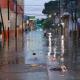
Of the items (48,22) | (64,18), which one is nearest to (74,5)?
(64,18)

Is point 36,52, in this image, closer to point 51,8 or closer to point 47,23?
point 51,8

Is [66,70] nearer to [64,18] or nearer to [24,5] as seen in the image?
[64,18]

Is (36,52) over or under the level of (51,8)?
under

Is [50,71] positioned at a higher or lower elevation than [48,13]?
lower

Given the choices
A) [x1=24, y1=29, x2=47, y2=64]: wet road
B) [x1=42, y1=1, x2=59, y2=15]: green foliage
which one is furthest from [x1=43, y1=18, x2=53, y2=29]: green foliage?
[x1=24, y1=29, x2=47, y2=64]: wet road

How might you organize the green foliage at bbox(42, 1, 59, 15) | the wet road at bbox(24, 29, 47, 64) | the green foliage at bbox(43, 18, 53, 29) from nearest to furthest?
the wet road at bbox(24, 29, 47, 64)
the green foliage at bbox(42, 1, 59, 15)
the green foliage at bbox(43, 18, 53, 29)

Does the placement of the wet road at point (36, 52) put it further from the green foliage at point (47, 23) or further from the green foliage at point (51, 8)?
the green foliage at point (47, 23)

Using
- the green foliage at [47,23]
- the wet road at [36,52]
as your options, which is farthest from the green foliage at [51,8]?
the wet road at [36,52]

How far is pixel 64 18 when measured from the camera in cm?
6694

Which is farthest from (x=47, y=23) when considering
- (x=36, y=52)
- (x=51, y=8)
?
(x=36, y=52)

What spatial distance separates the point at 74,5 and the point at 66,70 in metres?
35.2

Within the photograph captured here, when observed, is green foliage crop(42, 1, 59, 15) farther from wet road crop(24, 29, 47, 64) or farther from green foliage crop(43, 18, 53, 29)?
wet road crop(24, 29, 47, 64)

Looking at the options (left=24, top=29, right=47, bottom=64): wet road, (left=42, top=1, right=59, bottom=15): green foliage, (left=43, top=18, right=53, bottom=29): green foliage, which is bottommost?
(left=24, top=29, right=47, bottom=64): wet road

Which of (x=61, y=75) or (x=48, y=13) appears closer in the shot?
(x=61, y=75)
